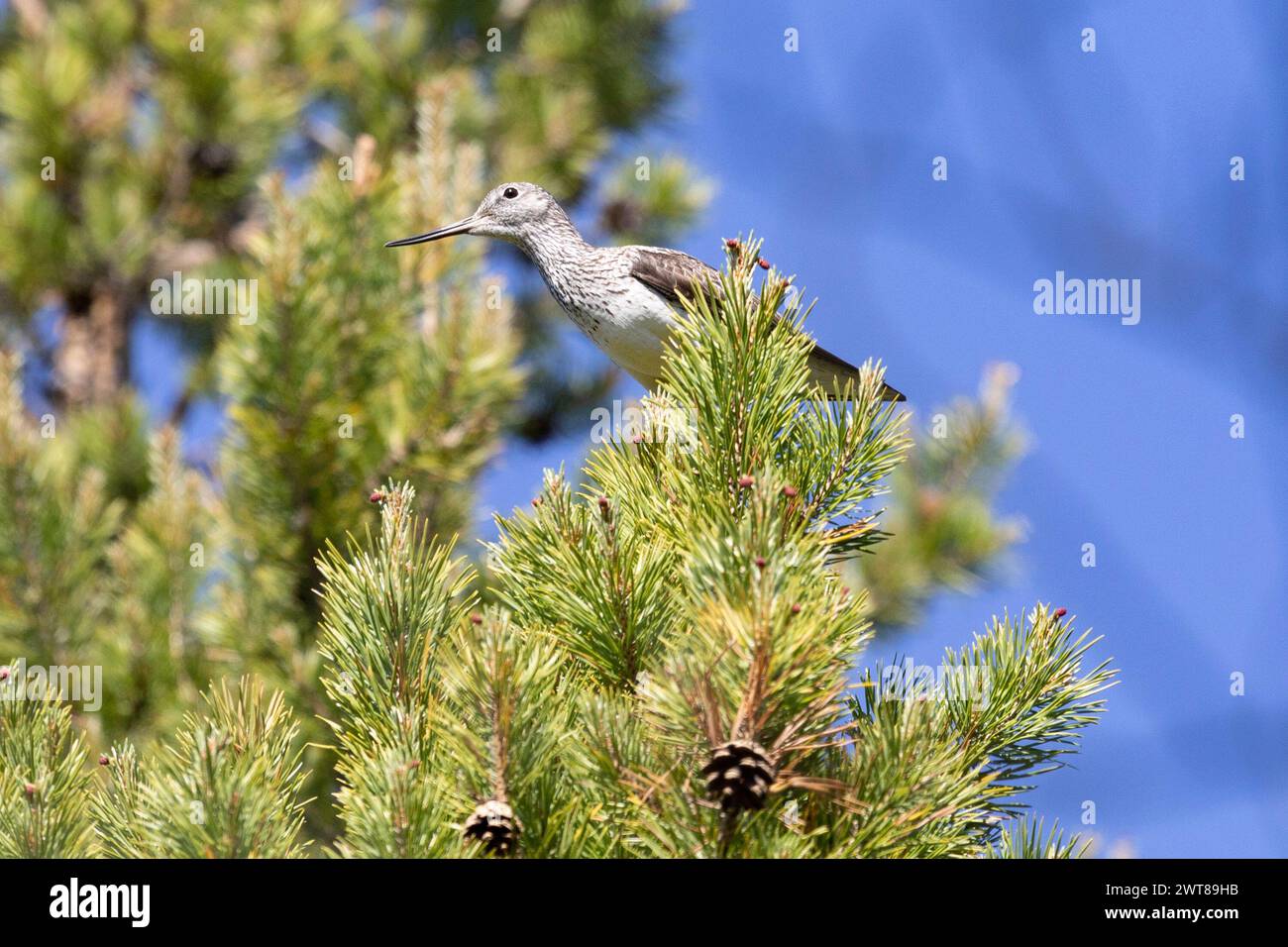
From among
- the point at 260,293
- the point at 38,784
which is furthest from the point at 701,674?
the point at 260,293

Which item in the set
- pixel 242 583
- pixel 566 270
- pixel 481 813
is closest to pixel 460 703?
pixel 481 813

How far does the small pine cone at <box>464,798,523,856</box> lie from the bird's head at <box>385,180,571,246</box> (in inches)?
106

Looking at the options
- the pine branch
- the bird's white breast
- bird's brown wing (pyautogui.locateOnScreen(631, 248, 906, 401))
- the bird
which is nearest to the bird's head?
the bird

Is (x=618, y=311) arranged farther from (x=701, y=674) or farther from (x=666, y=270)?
(x=701, y=674)

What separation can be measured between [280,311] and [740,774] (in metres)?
2.22

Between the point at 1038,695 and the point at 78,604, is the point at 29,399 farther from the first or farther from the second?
the point at 1038,695

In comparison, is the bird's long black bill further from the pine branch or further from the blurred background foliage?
the pine branch

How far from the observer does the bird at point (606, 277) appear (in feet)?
11.2

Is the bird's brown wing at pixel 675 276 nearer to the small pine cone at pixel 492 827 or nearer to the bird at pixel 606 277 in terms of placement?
the bird at pixel 606 277

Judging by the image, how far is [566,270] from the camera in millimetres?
3787

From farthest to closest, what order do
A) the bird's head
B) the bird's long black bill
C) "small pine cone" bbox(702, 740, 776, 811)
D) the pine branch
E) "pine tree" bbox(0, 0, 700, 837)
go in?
the bird's head → the bird's long black bill → "pine tree" bbox(0, 0, 700, 837) → the pine branch → "small pine cone" bbox(702, 740, 776, 811)

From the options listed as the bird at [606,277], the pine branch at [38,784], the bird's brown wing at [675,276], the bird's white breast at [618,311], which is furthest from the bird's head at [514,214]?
the pine branch at [38,784]

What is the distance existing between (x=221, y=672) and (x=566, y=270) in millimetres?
1481

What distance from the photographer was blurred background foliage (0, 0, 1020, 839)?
11.0ft
